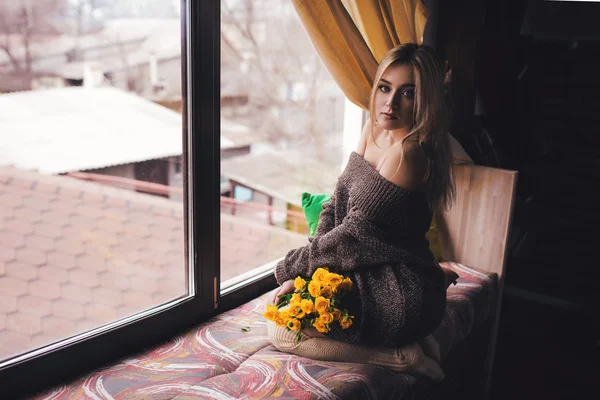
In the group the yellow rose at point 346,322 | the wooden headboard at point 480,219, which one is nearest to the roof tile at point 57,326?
the yellow rose at point 346,322

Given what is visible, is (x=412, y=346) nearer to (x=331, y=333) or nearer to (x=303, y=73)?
(x=331, y=333)

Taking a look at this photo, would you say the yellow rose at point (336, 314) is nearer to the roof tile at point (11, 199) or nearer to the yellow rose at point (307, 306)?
the yellow rose at point (307, 306)

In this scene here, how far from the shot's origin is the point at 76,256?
1.56 m

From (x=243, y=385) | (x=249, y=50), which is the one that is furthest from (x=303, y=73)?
(x=243, y=385)

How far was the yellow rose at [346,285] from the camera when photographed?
1.50 meters

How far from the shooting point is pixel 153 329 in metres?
1.59

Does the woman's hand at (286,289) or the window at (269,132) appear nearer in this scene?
the woman's hand at (286,289)

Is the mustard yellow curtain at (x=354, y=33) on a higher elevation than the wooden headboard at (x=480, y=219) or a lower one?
higher

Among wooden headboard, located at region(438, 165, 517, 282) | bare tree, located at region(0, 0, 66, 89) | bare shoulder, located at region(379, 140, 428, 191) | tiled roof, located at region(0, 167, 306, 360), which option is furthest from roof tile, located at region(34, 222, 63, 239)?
wooden headboard, located at region(438, 165, 517, 282)

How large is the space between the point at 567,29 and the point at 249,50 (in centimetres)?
157

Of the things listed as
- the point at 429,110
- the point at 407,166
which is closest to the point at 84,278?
the point at 407,166

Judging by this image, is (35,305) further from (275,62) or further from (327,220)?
(275,62)

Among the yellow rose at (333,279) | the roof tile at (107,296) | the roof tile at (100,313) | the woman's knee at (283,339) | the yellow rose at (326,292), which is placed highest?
the yellow rose at (333,279)

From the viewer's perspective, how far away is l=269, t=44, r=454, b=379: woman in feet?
4.93
